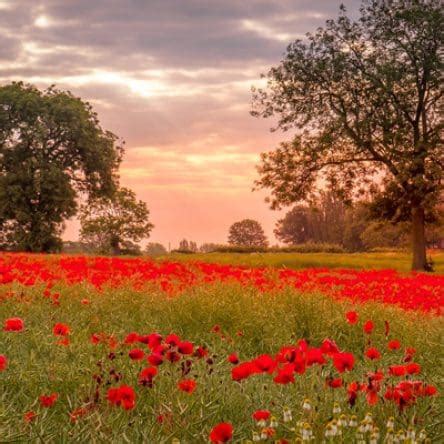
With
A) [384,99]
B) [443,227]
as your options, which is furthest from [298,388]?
[443,227]

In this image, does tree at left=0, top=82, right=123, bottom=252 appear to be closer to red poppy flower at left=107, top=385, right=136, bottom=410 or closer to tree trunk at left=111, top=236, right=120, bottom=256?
tree trunk at left=111, top=236, right=120, bottom=256

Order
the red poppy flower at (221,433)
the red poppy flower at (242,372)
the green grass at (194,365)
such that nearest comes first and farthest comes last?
the red poppy flower at (221,433) → the red poppy flower at (242,372) → the green grass at (194,365)

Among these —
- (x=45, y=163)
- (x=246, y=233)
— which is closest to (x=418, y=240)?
(x=45, y=163)

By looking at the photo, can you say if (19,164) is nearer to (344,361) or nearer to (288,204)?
(288,204)

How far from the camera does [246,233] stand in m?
112

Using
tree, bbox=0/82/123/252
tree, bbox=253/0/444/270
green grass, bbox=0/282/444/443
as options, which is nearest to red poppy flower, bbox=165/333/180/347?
green grass, bbox=0/282/444/443

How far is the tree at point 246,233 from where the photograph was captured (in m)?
112

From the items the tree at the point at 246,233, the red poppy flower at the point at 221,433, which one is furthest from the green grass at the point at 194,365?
the tree at the point at 246,233

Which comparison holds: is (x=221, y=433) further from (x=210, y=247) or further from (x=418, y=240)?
(x=210, y=247)

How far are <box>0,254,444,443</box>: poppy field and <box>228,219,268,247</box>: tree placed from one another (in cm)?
9598

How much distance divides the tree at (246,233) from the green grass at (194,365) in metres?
100

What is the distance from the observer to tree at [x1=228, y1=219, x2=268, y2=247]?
112m

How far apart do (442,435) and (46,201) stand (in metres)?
42.9

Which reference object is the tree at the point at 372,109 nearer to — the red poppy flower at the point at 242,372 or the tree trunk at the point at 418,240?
the tree trunk at the point at 418,240
